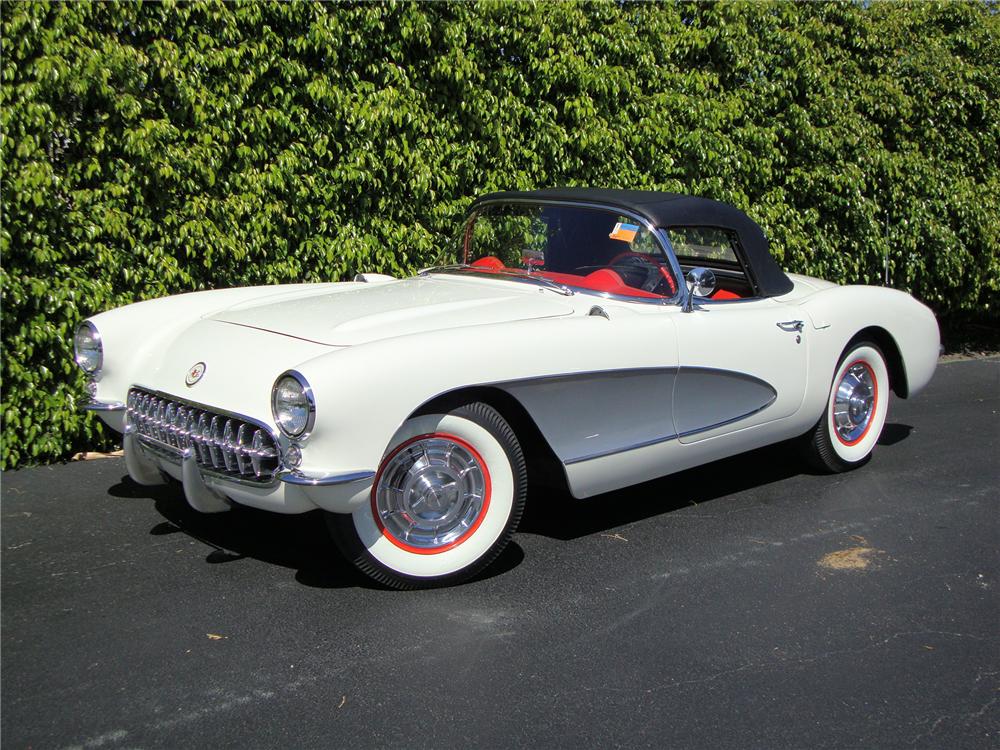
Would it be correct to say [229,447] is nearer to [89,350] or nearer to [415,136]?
[89,350]

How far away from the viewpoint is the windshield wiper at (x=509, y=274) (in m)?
4.44

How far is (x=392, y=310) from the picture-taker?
4051mm

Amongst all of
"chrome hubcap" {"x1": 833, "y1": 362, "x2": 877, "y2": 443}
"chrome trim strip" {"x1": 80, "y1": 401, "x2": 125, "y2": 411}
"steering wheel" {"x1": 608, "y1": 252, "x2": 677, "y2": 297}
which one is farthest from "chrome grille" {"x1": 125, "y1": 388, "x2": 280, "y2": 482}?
"chrome hubcap" {"x1": 833, "y1": 362, "x2": 877, "y2": 443}

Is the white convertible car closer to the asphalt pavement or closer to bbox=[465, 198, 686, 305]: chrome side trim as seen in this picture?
bbox=[465, 198, 686, 305]: chrome side trim

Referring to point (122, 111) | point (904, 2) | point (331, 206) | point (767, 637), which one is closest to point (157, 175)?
point (122, 111)

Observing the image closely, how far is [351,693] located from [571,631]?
828 mm

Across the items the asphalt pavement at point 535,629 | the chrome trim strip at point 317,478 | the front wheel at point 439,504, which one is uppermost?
the chrome trim strip at point 317,478

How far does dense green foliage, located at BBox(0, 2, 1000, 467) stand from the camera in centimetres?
515

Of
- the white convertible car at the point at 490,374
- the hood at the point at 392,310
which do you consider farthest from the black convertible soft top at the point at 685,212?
the hood at the point at 392,310

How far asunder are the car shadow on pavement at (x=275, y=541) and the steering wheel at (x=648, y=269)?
1347 millimetres

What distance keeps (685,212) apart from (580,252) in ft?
1.90

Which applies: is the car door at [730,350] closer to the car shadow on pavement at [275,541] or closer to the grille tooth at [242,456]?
the car shadow on pavement at [275,541]

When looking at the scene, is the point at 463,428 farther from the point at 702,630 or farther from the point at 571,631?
the point at 702,630

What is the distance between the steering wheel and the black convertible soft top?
0.58ft
